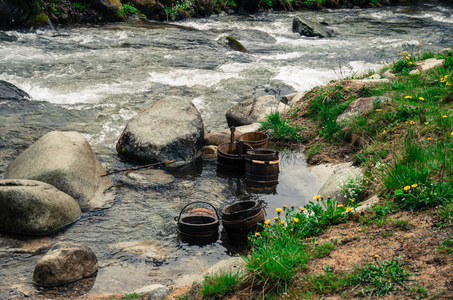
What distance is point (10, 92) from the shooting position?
10.8 meters

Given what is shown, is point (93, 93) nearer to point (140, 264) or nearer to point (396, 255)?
point (140, 264)

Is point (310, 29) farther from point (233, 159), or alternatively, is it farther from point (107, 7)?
point (233, 159)

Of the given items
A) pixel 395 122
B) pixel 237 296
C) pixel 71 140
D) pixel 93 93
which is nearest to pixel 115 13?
pixel 93 93

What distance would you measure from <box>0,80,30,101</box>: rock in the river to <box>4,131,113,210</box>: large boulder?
4362 mm

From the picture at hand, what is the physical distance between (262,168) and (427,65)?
16.6 feet

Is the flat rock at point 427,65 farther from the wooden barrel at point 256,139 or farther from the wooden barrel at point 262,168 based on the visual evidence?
the wooden barrel at point 262,168

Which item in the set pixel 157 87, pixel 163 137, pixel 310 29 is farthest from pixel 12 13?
pixel 163 137

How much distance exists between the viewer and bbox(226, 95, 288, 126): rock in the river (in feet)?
31.6

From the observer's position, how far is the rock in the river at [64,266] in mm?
4488

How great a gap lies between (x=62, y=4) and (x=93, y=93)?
11.8 meters

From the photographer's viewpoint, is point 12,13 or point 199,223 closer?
point 199,223

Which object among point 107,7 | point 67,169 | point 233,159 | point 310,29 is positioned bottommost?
point 233,159

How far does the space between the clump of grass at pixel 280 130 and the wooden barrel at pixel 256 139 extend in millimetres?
786

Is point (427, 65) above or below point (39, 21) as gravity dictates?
above
